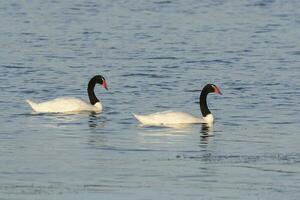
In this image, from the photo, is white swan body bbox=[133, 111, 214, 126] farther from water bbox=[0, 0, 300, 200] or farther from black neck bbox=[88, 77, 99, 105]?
black neck bbox=[88, 77, 99, 105]

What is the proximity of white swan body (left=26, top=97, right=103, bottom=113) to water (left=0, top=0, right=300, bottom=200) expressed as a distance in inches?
9.5

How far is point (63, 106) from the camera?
25.5m

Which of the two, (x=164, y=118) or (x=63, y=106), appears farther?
(x=63, y=106)

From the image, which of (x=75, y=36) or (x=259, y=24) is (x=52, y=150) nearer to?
(x=75, y=36)

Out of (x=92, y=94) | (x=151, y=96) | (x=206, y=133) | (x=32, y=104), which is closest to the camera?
(x=206, y=133)

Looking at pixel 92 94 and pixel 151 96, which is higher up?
pixel 92 94

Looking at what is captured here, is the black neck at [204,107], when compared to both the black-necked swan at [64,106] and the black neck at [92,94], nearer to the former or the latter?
the black-necked swan at [64,106]

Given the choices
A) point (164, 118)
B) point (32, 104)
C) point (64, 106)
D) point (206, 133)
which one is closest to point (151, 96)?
point (64, 106)

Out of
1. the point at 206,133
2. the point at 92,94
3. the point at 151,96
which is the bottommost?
the point at 151,96

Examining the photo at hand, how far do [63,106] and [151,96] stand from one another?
3.15 metres

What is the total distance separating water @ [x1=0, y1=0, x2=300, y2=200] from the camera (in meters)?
16.4

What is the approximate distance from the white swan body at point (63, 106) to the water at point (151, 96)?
0.24 metres

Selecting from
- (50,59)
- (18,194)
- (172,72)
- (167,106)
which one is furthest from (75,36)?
(18,194)

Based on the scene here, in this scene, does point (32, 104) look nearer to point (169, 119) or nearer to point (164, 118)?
point (164, 118)
